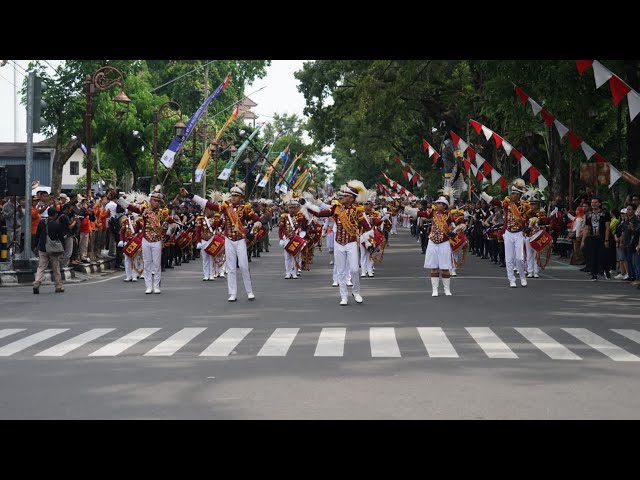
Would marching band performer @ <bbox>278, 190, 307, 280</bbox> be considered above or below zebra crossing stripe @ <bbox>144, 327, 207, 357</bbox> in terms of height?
above

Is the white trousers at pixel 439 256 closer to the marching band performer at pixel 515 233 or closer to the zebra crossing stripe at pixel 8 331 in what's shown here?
the marching band performer at pixel 515 233

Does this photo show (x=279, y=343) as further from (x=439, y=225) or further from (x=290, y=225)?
(x=290, y=225)

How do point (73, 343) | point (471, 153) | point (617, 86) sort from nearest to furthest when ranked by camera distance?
1. point (73, 343)
2. point (617, 86)
3. point (471, 153)

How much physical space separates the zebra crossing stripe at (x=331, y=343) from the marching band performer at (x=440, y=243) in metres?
6.33

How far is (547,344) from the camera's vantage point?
13.7 m

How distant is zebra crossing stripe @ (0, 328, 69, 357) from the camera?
43.5 feet

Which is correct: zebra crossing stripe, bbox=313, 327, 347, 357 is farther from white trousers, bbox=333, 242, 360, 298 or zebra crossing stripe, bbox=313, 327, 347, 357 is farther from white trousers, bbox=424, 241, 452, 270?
white trousers, bbox=424, 241, 452, 270

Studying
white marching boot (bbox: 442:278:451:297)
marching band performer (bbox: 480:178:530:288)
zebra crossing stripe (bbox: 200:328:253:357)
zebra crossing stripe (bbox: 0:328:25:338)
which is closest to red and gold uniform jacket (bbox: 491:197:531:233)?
marching band performer (bbox: 480:178:530:288)

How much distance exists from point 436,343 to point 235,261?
296 inches

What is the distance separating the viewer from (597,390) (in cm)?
1015

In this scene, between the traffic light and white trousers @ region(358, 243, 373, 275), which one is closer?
the traffic light

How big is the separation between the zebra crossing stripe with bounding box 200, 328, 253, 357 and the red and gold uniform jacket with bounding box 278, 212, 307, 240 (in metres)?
13.1

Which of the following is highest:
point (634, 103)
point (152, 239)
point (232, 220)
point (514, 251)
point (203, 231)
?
point (634, 103)

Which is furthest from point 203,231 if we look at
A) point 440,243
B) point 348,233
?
point 348,233
